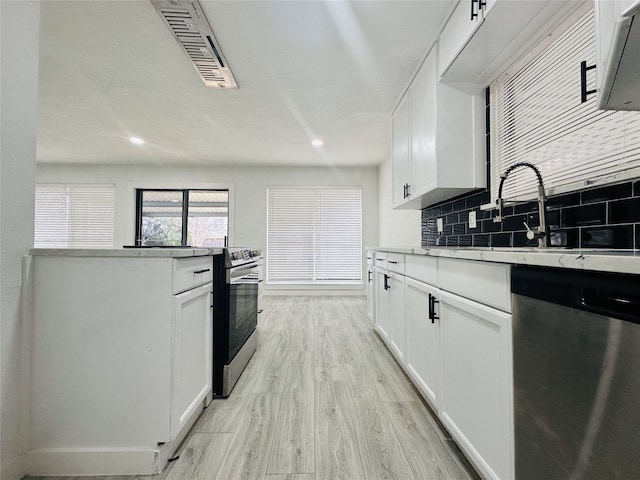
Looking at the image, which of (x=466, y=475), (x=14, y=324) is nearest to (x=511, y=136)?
(x=466, y=475)

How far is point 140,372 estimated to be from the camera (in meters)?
1.21

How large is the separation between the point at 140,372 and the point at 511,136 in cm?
223

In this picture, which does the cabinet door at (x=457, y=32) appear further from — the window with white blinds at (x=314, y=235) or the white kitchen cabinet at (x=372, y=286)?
the window with white blinds at (x=314, y=235)

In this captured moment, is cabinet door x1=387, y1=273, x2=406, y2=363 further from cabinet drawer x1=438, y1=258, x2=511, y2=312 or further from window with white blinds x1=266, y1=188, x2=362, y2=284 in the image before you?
window with white blinds x1=266, y1=188, x2=362, y2=284

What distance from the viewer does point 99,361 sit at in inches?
47.5

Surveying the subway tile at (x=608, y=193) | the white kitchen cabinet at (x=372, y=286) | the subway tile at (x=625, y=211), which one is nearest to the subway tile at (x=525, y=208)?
the subway tile at (x=608, y=193)

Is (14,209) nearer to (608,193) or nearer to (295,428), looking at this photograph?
(295,428)

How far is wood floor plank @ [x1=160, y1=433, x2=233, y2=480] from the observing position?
1210 mm

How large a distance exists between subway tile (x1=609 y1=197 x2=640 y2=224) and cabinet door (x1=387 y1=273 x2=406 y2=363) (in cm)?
110

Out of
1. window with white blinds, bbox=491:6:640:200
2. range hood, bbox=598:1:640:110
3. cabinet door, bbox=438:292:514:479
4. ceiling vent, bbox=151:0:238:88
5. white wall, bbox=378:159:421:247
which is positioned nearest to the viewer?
range hood, bbox=598:1:640:110

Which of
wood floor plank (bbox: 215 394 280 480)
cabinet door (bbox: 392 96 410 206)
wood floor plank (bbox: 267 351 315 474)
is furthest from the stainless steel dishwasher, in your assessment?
cabinet door (bbox: 392 96 410 206)

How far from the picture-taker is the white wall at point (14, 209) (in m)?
1.11

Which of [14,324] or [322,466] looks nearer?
[14,324]

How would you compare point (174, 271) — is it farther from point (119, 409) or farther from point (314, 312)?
point (314, 312)
